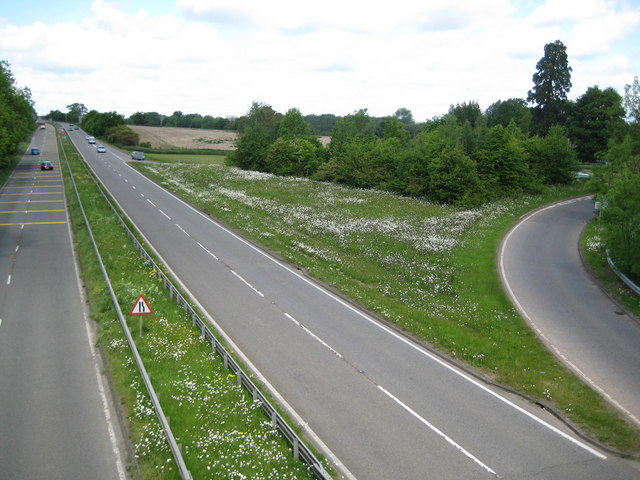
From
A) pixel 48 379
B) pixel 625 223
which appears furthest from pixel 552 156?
pixel 48 379

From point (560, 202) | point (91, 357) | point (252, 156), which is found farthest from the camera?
point (252, 156)

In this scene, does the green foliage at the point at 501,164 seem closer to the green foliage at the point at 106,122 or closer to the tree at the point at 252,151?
the tree at the point at 252,151

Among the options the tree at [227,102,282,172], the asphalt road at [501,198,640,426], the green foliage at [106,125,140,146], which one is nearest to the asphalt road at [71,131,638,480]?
the asphalt road at [501,198,640,426]

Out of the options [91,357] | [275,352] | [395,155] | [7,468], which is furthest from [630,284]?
[395,155]

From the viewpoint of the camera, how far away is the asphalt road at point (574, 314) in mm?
15367

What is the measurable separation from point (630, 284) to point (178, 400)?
68.7ft

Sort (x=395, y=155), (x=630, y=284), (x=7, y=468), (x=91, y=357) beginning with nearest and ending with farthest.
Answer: (x=7, y=468) < (x=91, y=357) < (x=630, y=284) < (x=395, y=155)

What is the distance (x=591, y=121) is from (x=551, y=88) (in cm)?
768

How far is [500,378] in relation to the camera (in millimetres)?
15148

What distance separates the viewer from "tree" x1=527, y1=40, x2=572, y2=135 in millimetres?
70250

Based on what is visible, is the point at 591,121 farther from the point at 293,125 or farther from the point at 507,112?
the point at 293,125

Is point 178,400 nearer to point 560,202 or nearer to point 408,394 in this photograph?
point 408,394

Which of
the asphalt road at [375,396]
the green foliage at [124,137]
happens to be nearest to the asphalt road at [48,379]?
the asphalt road at [375,396]

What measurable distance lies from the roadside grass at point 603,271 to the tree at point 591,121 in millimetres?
40446
